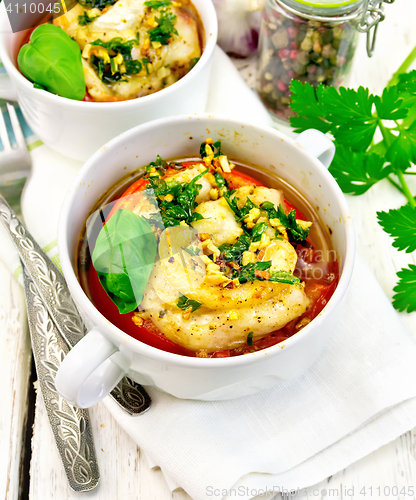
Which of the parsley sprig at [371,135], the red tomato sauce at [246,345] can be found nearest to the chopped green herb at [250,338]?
the red tomato sauce at [246,345]

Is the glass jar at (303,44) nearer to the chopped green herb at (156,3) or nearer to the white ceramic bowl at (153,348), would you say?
the chopped green herb at (156,3)

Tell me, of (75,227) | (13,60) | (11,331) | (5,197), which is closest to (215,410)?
(75,227)

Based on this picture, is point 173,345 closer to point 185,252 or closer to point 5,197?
point 185,252

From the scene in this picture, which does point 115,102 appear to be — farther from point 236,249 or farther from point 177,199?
point 236,249

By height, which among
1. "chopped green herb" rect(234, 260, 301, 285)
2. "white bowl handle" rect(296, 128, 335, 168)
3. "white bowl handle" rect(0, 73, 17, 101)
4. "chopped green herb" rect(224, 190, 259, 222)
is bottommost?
"chopped green herb" rect(234, 260, 301, 285)

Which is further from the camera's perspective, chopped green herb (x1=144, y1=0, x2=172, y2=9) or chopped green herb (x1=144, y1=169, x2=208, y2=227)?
chopped green herb (x1=144, y1=0, x2=172, y2=9)

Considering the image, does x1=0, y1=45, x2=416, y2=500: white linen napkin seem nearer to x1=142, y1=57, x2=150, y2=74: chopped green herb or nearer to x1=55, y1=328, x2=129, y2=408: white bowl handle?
x1=55, y1=328, x2=129, y2=408: white bowl handle

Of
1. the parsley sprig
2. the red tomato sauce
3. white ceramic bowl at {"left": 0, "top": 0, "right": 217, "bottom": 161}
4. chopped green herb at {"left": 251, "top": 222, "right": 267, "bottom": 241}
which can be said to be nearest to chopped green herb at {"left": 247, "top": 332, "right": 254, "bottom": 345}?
the red tomato sauce
